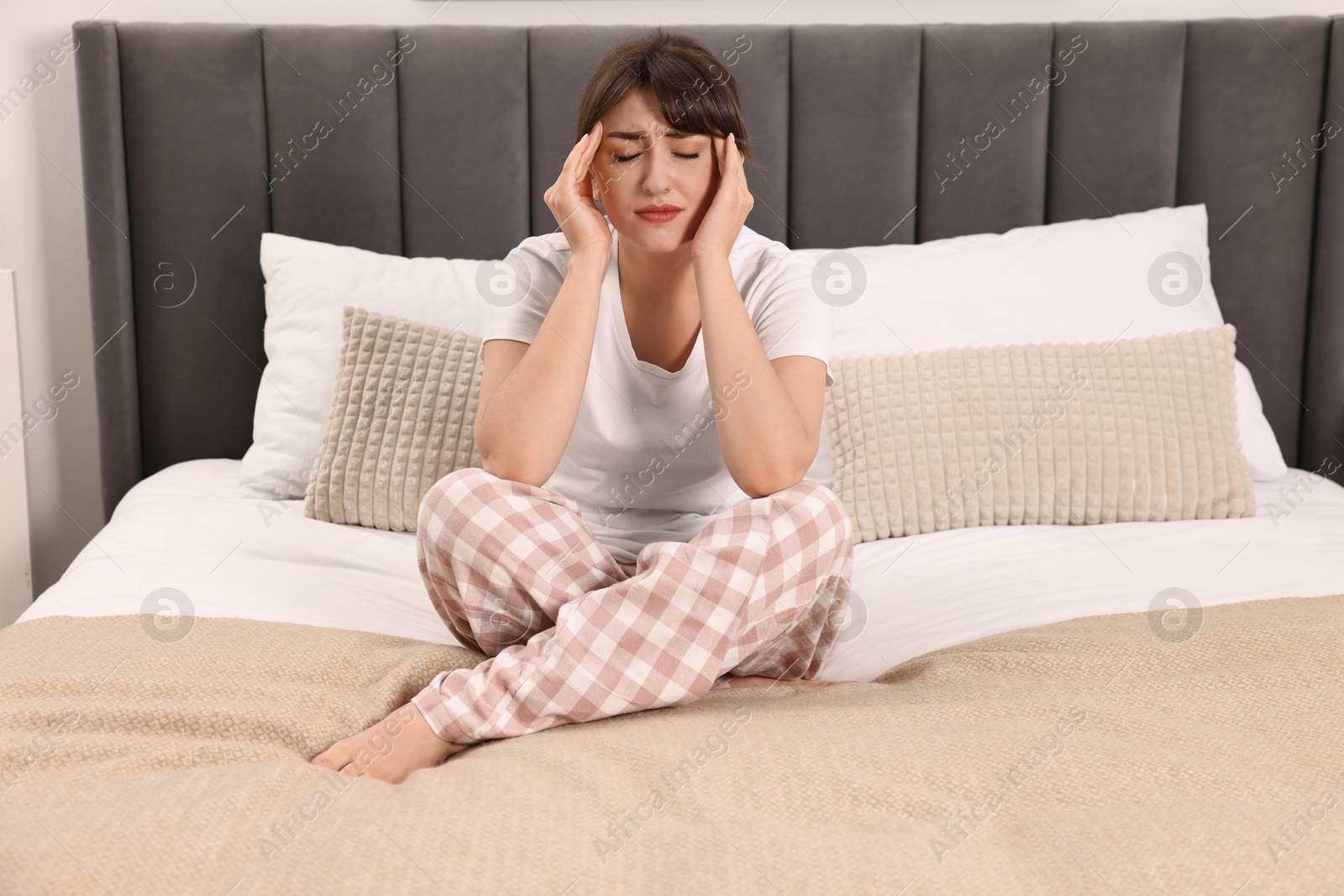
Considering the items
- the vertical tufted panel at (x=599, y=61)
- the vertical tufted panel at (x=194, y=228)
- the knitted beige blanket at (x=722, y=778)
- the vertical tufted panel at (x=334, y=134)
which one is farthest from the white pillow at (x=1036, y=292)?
the vertical tufted panel at (x=194, y=228)

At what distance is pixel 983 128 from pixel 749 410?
1017 millimetres

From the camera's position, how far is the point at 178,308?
1.74 metres

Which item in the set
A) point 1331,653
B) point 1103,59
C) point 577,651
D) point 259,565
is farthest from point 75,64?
point 1331,653

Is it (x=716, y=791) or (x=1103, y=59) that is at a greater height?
(x=1103, y=59)

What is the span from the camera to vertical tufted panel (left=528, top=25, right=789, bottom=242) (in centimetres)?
172

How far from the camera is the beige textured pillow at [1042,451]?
53.5 inches

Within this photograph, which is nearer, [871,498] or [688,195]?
[688,195]

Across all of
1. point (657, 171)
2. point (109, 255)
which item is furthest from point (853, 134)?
point (109, 255)

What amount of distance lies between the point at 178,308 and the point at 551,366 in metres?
1.01

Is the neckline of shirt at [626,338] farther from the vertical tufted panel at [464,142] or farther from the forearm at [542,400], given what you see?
the vertical tufted panel at [464,142]

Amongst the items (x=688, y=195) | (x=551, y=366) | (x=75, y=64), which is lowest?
(x=551, y=366)

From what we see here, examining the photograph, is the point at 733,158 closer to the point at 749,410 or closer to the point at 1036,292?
the point at 749,410

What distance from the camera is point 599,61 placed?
171 cm

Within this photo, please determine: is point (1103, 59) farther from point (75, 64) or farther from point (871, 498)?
point (75, 64)
